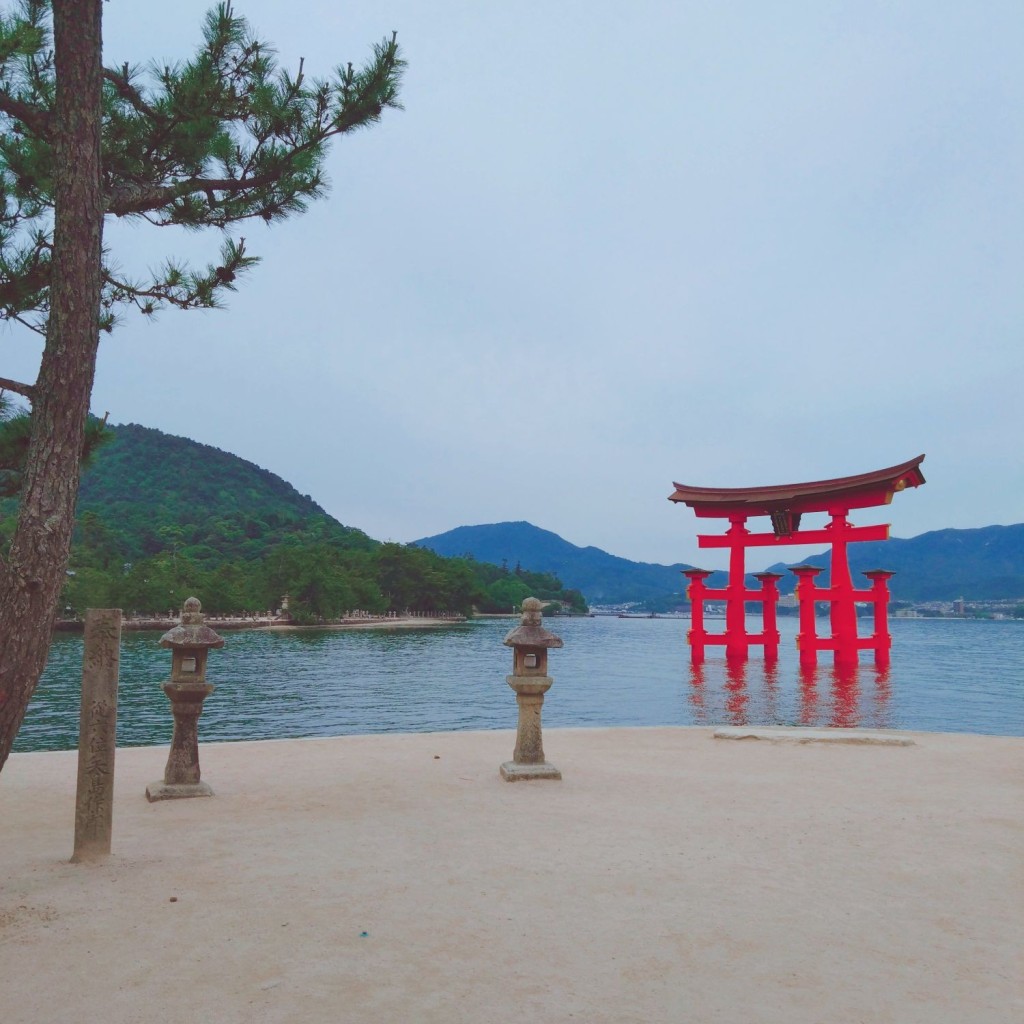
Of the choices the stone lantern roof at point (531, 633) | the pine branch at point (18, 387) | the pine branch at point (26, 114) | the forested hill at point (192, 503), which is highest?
the forested hill at point (192, 503)

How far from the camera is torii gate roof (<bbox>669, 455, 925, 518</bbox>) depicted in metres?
21.1

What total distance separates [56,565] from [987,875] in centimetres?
506

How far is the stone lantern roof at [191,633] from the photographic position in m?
5.98

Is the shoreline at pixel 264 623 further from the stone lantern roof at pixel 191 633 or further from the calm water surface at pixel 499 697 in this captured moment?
the stone lantern roof at pixel 191 633

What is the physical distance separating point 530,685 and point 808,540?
1955 cm

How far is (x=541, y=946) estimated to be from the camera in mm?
3256

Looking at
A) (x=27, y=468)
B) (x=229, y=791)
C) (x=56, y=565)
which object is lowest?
(x=229, y=791)

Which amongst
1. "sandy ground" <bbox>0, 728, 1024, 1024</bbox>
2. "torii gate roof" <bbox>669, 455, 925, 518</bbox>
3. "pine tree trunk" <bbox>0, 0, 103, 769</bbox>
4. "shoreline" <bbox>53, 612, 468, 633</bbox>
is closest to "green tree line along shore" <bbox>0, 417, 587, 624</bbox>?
"shoreline" <bbox>53, 612, 468, 633</bbox>

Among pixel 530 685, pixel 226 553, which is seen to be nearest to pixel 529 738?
pixel 530 685

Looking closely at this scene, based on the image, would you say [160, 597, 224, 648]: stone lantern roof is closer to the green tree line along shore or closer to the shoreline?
the green tree line along shore

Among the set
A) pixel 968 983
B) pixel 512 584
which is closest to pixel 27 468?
pixel 968 983

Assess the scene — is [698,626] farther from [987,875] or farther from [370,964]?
[370,964]

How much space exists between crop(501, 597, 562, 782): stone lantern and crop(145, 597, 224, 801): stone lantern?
2.47 m

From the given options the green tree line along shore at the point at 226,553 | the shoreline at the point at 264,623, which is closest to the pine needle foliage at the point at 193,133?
the green tree line along shore at the point at 226,553
